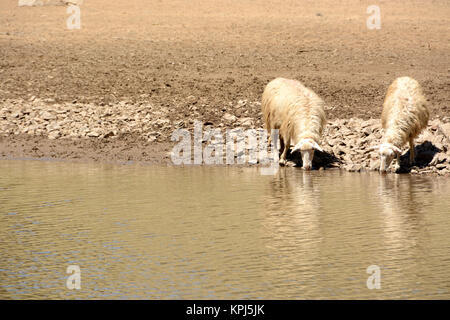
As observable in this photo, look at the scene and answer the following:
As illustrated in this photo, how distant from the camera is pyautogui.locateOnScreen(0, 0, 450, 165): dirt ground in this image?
22.2m

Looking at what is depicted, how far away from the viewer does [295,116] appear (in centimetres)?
1714

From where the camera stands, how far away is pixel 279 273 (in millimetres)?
9391

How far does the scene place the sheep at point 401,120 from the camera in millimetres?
16219

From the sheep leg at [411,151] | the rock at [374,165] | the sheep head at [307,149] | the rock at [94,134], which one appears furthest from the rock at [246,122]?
A: the sheep leg at [411,151]

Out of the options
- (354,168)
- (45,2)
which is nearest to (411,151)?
(354,168)

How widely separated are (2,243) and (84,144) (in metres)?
8.96

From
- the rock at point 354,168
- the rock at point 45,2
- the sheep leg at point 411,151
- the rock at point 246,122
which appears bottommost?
the rock at point 354,168

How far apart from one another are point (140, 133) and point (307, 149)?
512 cm

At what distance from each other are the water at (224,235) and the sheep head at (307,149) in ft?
1.42

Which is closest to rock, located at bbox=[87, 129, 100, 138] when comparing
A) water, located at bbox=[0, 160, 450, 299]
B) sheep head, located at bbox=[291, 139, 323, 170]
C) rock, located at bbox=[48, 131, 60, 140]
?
rock, located at bbox=[48, 131, 60, 140]

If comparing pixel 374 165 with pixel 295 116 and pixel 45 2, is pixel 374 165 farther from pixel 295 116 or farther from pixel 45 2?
pixel 45 2

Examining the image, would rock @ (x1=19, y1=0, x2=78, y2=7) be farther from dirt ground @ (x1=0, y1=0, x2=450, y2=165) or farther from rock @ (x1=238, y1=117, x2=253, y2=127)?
rock @ (x1=238, y1=117, x2=253, y2=127)

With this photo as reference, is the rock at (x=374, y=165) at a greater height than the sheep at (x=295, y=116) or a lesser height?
lesser

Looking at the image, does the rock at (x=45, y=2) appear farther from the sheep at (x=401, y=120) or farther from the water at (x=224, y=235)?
the sheep at (x=401, y=120)
